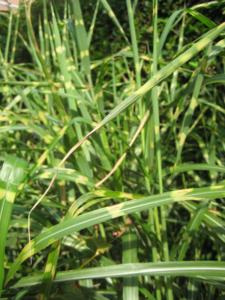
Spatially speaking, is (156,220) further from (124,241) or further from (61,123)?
(61,123)

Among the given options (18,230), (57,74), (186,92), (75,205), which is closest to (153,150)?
(186,92)

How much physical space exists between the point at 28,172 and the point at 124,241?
23 centimetres

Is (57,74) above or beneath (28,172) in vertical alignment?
→ above

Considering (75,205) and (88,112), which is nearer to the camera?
(75,205)

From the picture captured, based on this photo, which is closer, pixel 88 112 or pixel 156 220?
pixel 156 220

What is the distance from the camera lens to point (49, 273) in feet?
1.99

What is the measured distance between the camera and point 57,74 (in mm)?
1319

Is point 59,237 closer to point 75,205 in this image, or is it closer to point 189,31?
point 75,205

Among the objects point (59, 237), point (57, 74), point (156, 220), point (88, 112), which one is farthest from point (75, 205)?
point (57, 74)

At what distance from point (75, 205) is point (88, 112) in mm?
317

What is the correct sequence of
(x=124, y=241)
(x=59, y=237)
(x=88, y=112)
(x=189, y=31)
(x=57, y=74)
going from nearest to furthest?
(x=59, y=237) → (x=124, y=241) → (x=88, y=112) → (x=57, y=74) → (x=189, y=31)

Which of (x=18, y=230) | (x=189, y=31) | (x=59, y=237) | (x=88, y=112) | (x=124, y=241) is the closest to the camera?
(x=59, y=237)

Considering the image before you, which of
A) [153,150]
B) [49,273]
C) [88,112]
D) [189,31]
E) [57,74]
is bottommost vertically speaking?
[49,273]

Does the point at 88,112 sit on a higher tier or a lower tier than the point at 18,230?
higher
